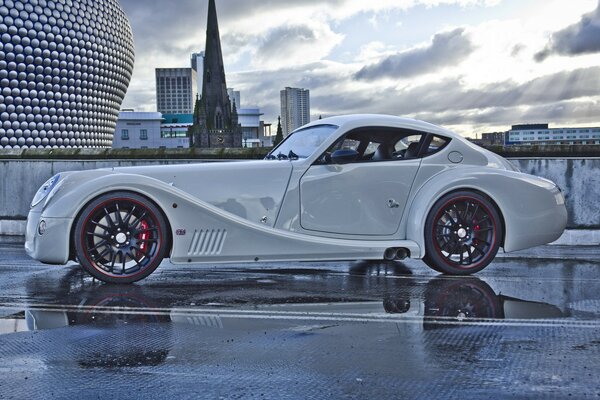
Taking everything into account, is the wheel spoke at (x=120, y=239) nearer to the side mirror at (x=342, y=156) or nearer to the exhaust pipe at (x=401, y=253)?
the side mirror at (x=342, y=156)

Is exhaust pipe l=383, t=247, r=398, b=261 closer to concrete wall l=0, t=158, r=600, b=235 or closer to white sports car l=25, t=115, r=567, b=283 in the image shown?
white sports car l=25, t=115, r=567, b=283

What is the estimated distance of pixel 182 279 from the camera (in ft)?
20.3

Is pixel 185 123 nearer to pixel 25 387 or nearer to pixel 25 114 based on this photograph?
pixel 25 114

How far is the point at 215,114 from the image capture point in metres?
125

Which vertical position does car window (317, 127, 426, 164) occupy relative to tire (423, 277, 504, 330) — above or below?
above

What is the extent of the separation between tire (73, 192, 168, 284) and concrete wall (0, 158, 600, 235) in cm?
614

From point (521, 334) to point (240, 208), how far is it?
2778 mm

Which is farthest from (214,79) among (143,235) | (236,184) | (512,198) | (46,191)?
(143,235)

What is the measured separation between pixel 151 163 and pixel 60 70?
7163cm

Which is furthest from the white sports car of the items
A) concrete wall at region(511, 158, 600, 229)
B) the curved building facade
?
the curved building facade

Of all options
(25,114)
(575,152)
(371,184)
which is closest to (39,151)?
(371,184)

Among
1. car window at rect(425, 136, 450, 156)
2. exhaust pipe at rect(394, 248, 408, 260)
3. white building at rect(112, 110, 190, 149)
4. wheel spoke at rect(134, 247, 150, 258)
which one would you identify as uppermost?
white building at rect(112, 110, 190, 149)

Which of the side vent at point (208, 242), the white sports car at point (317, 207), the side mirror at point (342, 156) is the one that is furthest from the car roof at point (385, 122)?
the side vent at point (208, 242)

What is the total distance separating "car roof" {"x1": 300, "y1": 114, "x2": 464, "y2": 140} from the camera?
6.61 meters
